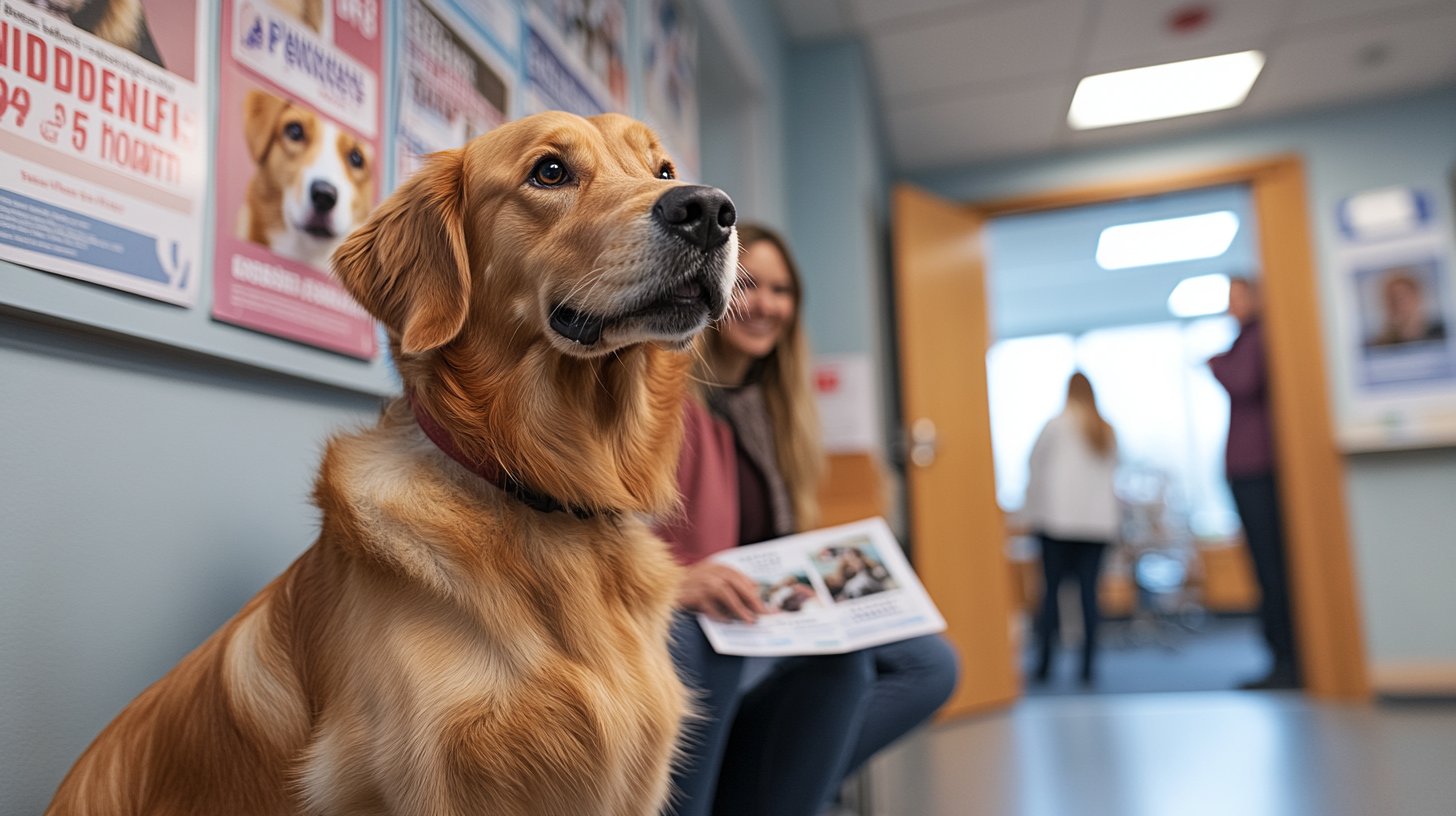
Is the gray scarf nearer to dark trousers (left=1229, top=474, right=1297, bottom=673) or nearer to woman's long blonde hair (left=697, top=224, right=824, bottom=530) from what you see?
woman's long blonde hair (left=697, top=224, right=824, bottom=530)

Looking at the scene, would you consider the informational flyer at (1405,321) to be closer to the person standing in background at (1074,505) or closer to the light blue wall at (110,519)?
the person standing in background at (1074,505)

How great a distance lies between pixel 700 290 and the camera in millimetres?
925

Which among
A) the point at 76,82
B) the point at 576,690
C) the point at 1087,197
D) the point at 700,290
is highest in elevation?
the point at 1087,197

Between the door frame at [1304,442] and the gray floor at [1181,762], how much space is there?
34 centimetres

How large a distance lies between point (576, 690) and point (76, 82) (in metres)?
0.75

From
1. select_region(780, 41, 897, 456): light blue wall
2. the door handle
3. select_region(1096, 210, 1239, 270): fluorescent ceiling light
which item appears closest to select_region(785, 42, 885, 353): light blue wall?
select_region(780, 41, 897, 456): light blue wall

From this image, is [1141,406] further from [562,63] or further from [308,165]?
[308,165]

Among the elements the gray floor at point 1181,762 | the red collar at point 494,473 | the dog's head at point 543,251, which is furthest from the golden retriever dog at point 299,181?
the gray floor at point 1181,762

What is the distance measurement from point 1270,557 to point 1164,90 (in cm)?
213

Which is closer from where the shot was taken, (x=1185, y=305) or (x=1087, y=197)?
(x=1087, y=197)

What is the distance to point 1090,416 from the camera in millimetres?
4914

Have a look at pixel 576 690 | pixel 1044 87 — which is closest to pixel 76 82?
pixel 576 690

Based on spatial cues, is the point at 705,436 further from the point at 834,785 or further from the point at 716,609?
the point at 834,785

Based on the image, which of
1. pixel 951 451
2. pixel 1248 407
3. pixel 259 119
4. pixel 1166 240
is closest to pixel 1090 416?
pixel 1248 407
